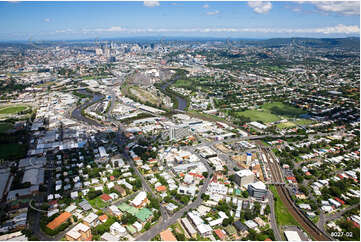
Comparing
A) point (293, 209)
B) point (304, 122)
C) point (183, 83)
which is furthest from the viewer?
point (183, 83)

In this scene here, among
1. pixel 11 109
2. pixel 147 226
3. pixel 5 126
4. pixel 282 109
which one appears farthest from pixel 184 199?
pixel 11 109

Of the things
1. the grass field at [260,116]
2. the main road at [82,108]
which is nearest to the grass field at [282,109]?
the grass field at [260,116]

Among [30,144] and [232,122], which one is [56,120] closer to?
[30,144]

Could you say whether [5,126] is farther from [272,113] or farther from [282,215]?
[272,113]

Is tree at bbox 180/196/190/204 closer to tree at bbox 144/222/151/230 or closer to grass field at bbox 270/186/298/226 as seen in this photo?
tree at bbox 144/222/151/230

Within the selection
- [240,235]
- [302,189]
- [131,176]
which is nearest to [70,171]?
[131,176]

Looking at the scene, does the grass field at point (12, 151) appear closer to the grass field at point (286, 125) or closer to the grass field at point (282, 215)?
the grass field at point (282, 215)

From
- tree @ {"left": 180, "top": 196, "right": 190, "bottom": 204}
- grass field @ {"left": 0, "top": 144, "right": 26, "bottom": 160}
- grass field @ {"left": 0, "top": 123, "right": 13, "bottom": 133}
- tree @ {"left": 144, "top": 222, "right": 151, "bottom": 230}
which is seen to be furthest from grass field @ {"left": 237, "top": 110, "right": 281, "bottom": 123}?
grass field @ {"left": 0, "top": 123, "right": 13, "bottom": 133}
